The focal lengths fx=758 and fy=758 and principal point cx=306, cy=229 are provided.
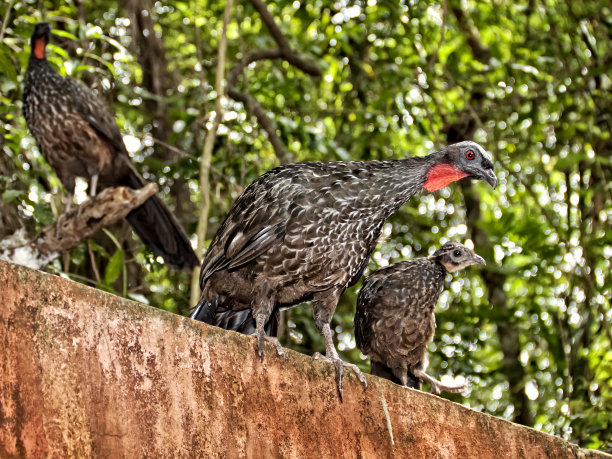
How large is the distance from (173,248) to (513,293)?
507cm

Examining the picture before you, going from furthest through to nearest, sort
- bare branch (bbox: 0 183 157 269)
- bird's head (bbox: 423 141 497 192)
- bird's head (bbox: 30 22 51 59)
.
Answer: bird's head (bbox: 30 22 51 59)
bare branch (bbox: 0 183 157 269)
bird's head (bbox: 423 141 497 192)

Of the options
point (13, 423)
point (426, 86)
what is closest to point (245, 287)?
point (13, 423)

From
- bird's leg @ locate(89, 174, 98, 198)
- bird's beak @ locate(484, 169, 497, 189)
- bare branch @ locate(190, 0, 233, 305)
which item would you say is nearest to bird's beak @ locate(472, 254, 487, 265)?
bird's beak @ locate(484, 169, 497, 189)

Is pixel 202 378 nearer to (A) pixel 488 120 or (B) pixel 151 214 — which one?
(B) pixel 151 214

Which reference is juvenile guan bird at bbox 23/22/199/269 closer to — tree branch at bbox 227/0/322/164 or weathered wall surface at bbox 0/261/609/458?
tree branch at bbox 227/0/322/164

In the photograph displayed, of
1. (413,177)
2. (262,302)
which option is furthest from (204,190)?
(413,177)

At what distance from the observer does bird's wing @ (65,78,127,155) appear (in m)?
5.45

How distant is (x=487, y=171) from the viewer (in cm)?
362

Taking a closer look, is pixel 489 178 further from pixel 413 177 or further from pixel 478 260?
pixel 478 260

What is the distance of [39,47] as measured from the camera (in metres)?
5.42

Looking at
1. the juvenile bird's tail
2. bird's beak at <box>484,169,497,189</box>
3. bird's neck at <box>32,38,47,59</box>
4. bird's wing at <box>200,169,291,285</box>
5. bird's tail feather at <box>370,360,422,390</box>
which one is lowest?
bird's tail feather at <box>370,360,422,390</box>

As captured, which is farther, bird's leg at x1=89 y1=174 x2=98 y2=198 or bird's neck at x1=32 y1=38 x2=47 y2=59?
bird's leg at x1=89 y1=174 x2=98 y2=198

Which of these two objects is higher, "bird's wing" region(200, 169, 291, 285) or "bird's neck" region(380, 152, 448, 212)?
"bird's neck" region(380, 152, 448, 212)

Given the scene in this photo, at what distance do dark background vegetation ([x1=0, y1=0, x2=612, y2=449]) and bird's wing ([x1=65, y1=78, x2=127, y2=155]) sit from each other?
0.69ft
